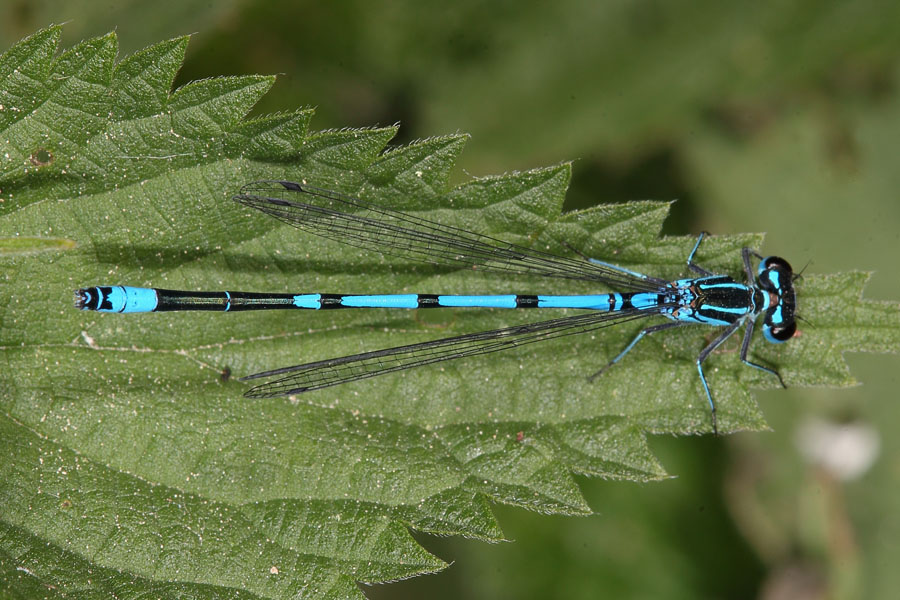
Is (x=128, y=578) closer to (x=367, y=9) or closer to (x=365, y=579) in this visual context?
(x=365, y=579)

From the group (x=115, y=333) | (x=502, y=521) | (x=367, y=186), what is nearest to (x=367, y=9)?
(x=367, y=186)

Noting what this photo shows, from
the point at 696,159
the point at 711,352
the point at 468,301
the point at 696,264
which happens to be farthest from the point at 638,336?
the point at 696,159

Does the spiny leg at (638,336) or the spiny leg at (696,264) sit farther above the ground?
the spiny leg at (696,264)

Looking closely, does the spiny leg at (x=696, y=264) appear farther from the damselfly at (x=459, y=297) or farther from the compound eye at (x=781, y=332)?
the compound eye at (x=781, y=332)

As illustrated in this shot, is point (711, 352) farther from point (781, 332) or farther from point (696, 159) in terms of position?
point (696, 159)

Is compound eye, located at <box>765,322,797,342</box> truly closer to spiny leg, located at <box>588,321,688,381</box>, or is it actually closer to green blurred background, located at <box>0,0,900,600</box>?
spiny leg, located at <box>588,321,688,381</box>

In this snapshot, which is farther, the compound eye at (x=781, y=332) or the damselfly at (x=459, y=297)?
the compound eye at (x=781, y=332)

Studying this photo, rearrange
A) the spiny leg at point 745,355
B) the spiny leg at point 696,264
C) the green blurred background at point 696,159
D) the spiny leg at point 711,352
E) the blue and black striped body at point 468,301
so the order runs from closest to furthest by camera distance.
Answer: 1. the blue and black striped body at point 468,301
2. the spiny leg at point 711,352
3. the spiny leg at point 745,355
4. the spiny leg at point 696,264
5. the green blurred background at point 696,159

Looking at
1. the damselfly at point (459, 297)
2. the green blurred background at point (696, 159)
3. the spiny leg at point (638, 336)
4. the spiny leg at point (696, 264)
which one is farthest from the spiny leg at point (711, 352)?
the green blurred background at point (696, 159)

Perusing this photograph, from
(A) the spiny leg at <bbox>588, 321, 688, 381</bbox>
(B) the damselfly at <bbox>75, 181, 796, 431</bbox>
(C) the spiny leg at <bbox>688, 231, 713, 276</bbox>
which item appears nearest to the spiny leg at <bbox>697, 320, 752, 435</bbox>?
(B) the damselfly at <bbox>75, 181, 796, 431</bbox>
